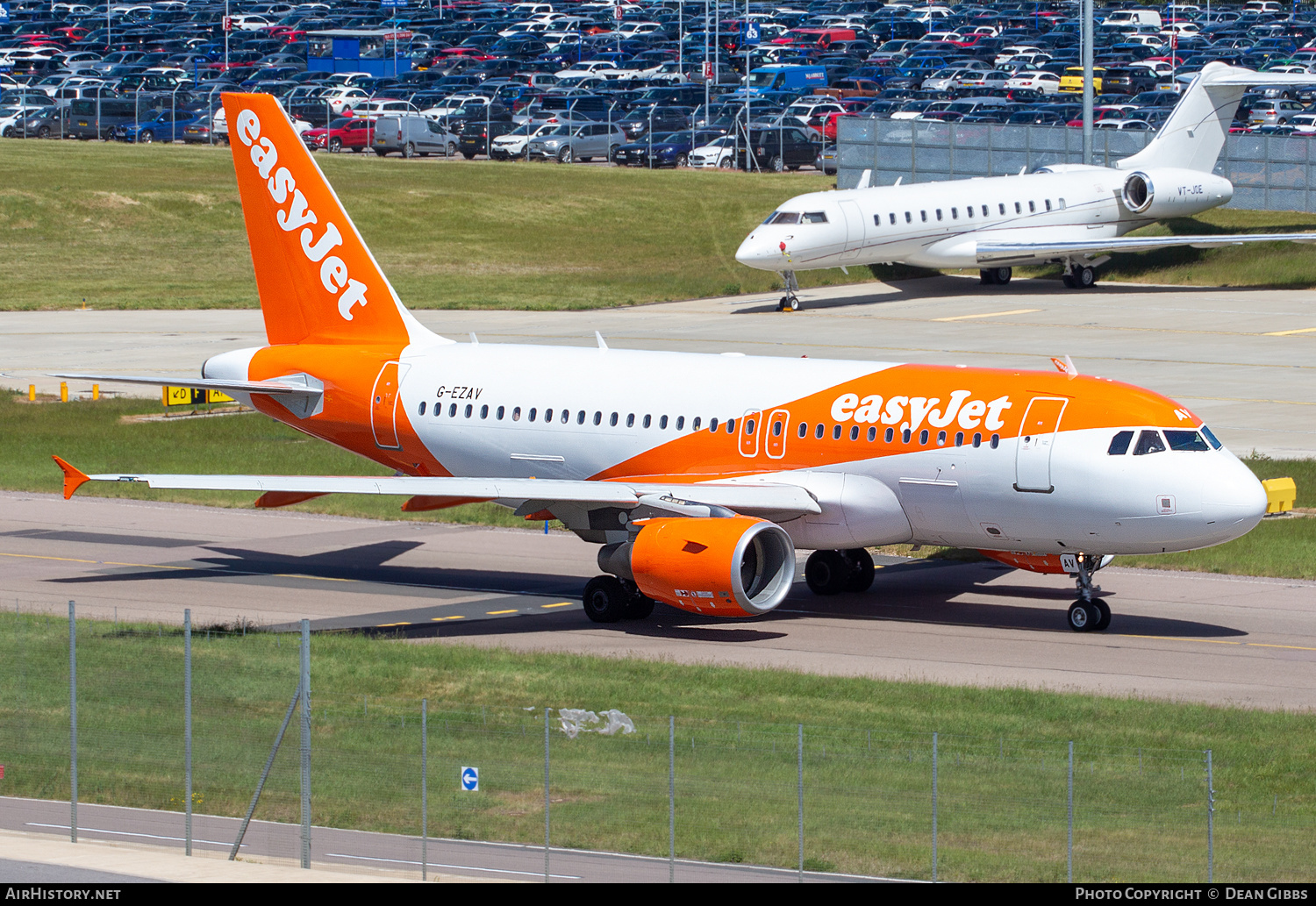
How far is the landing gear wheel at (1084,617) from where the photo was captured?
31297mm

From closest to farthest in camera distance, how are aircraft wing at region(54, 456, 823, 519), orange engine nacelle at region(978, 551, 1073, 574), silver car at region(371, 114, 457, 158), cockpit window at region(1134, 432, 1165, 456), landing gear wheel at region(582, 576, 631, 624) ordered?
cockpit window at region(1134, 432, 1165, 456) → aircraft wing at region(54, 456, 823, 519) → landing gear wheel at region(582, 576, 631, 624) → orange engine nacelle at region(978, 551, 1073, 574) → silver car at region(371, 114, 457, 158)

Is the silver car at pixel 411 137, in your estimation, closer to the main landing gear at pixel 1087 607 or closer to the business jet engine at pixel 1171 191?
the business jet engine at pixel 1171 191

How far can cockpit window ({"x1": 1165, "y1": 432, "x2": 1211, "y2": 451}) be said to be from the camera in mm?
30125

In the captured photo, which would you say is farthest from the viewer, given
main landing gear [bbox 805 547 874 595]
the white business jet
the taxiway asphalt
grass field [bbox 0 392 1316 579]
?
the white business jet

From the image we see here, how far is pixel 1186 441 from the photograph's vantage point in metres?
30.2

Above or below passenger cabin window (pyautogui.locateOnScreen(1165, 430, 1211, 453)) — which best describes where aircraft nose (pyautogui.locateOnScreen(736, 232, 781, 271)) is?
below

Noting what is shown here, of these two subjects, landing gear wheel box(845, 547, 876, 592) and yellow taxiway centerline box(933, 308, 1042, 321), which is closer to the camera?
landing gear wheel box(845, 547, 876, 592)

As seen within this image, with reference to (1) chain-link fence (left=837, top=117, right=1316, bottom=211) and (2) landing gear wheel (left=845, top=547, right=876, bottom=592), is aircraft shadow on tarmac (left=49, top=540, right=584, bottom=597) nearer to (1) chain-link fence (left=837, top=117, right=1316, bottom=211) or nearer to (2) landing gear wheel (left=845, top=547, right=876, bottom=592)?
(2) landing gear wheel (left=845, top=547, right=876, bottom=592)

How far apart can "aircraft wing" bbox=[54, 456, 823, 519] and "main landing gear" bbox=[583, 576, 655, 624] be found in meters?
1.31

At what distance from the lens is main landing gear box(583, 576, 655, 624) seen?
32.6m

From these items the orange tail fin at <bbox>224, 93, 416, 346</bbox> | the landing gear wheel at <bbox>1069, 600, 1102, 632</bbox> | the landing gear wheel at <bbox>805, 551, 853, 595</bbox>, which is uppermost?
the orange tail fin at <bbox>224, 93, 416, 346</bbox>

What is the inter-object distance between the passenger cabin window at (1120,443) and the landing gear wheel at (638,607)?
795 cm

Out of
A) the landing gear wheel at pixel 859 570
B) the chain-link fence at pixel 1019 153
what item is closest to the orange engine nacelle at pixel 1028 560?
the landing gear wheel at pixel 859 570

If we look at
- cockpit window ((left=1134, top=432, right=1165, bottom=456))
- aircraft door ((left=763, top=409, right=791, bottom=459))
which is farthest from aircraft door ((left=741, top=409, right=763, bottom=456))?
cockpit window ((left=1134, top=432, right=1165, bottom=456))
